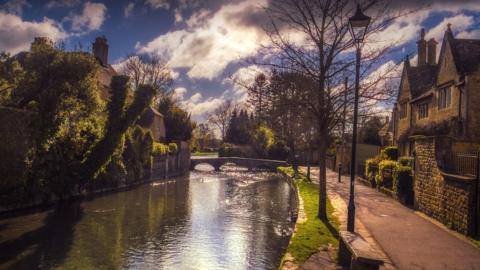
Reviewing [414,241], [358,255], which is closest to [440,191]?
[414,241]

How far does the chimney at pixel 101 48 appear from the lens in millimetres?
50406

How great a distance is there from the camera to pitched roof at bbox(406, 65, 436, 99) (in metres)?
33.9

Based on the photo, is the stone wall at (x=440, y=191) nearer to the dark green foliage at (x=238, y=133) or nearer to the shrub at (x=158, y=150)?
the shrub at (x=158, y=150)

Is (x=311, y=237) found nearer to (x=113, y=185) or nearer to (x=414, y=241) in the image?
(x=414, y=241)

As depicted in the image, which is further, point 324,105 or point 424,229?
point 324,105

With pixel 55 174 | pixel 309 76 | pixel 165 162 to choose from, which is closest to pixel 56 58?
pixel 55 174

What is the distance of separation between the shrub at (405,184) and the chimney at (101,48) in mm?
40857

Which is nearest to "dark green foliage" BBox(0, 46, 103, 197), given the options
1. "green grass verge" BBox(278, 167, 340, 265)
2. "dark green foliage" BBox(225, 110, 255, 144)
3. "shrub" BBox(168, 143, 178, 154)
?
"green grass verge" BBox(278, 167, 340, 265)

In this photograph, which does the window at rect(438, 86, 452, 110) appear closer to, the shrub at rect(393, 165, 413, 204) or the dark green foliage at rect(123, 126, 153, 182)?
the shrub at rect(393, 165, 413, 204)

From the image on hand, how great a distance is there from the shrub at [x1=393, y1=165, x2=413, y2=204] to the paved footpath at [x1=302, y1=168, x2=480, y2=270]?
39.5 inches

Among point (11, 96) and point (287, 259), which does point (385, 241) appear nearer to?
point (287, 259)

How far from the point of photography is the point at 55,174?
26297 mm

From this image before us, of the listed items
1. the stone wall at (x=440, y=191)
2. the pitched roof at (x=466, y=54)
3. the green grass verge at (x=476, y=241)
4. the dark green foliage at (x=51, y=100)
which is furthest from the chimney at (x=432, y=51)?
the dark green foliage at (x=51, y=100)

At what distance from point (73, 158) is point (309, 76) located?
62.9 feet
